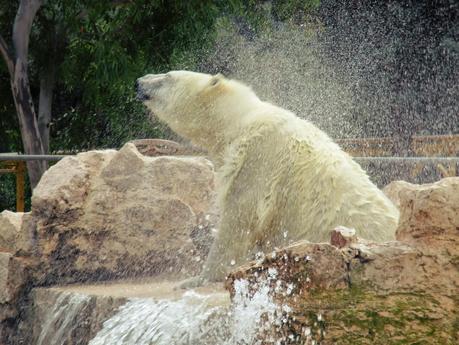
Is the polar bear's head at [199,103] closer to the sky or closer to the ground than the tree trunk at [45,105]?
closer to the sky

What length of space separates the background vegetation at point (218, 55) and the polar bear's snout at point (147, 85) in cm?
677

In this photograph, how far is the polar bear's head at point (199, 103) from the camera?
4.89 m

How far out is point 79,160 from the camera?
5.62m

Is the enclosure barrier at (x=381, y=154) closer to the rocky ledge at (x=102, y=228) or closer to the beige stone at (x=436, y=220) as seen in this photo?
the rocky ledge at (x=102, y=228)

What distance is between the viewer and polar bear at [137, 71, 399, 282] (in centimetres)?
405

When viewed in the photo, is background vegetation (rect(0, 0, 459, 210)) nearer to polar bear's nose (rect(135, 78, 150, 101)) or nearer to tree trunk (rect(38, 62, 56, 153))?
tree trunk (rect(38, 62, 56, 153))

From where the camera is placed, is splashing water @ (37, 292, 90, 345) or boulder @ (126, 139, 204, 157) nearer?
splashing water @ (37, 292, 90, 345)

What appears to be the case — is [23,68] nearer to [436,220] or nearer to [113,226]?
[113,226]

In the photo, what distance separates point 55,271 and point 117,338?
5.23 ft

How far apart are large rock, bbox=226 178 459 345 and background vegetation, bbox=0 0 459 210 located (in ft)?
31.1

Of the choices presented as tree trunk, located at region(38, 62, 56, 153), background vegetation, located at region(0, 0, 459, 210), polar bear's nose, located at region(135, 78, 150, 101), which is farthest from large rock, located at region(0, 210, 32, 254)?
tree trunk, located at region(38, 62, 56, 153)

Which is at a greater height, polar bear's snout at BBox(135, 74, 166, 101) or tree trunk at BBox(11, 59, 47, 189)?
polar bear's snout at BBox(135, 74, 166, 101)

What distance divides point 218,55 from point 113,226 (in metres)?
10.1

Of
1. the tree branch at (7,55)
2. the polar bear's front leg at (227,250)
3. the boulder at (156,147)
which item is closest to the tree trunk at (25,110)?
the tree branch at (7,55)
